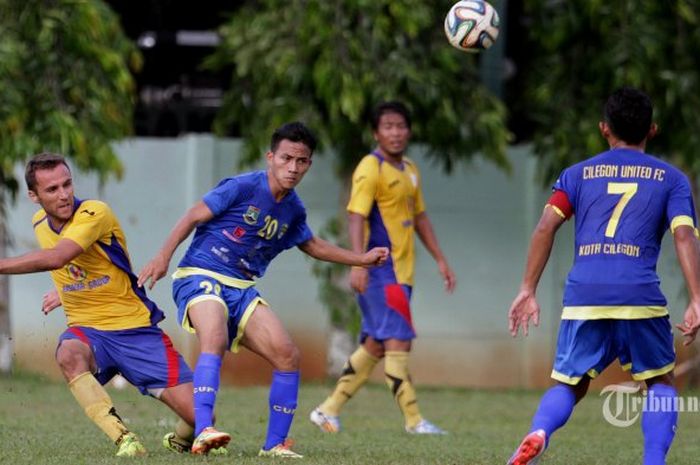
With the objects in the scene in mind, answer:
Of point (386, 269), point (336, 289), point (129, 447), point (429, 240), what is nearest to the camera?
point (129, 447)

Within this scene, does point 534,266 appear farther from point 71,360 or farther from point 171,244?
point 71,360

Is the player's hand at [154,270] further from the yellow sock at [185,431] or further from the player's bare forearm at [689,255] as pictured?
the player's bare forearm at [689,255]

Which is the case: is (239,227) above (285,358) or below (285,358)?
above

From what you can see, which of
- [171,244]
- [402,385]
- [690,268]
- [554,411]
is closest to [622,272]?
[690,268]

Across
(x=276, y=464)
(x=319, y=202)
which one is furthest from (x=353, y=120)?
(x=276, y=464)

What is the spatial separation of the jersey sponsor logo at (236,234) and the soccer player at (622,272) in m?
1.79

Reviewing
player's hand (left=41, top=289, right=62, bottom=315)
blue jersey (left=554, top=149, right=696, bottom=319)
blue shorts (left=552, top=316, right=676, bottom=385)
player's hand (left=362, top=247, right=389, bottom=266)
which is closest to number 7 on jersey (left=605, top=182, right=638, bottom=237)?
blue jersey (left=554, top=149, right=696, bottom=319)

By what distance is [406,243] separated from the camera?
10656 mm

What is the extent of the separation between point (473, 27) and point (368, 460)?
3.12 meters

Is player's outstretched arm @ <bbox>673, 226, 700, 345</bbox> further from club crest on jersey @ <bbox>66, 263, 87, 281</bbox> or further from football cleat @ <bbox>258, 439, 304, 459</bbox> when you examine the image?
club crest on jersey @ <bbox>66, 263, 87, 281</bbox>

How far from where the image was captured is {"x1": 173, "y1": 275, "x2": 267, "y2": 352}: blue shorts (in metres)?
7.80

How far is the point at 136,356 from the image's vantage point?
25.5ft

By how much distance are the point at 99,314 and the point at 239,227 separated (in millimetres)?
895

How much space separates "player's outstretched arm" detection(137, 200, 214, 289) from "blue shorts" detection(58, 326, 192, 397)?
348mm
